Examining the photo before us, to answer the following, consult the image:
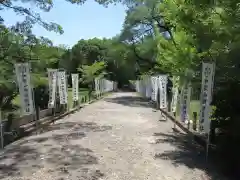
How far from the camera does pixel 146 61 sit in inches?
1521

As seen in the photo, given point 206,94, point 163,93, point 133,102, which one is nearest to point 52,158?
point 206,94

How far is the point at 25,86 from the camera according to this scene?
1105 centimetres

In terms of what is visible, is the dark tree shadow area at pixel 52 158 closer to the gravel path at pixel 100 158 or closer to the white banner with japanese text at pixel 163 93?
the gravel path at pixel 100 158

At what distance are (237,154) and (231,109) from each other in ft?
3.59

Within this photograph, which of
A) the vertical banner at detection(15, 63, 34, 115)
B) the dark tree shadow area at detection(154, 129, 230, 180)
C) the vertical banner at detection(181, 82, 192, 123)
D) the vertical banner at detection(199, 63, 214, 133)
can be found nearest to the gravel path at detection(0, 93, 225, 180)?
the dark tree shadow area at detection(154, 129, 230, 180)

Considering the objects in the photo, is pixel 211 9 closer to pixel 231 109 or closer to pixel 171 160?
pixel 231 109

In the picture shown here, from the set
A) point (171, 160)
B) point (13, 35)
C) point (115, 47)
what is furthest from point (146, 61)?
point (171, 160)

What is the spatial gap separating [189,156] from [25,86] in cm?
578

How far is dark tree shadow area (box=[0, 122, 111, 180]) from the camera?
6891 millimetres

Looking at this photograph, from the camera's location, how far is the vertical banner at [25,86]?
10.9 meters

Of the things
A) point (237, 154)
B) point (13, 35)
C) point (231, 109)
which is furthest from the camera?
point (13, 35)

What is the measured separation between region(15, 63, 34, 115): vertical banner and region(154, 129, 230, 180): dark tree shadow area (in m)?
4.45

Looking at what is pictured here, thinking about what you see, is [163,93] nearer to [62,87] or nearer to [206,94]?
[62,87]

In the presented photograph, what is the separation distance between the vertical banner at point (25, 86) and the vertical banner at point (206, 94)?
5702 mm
